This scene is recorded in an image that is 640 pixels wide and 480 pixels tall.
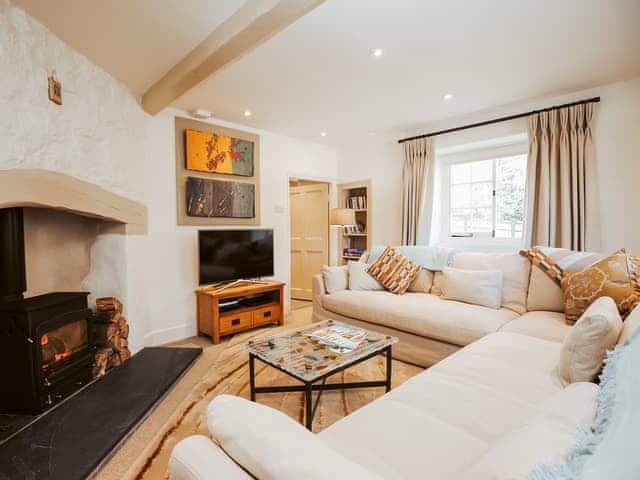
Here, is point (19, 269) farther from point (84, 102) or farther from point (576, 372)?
point (576, 372)

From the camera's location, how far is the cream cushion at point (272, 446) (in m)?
0.58

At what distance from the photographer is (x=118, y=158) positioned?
105 inches

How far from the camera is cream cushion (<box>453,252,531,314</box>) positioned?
105 inches

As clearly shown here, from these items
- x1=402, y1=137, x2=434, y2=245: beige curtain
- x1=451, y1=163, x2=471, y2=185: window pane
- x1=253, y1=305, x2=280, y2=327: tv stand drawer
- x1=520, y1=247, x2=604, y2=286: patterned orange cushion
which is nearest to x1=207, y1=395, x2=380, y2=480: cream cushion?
x1=520, y1=247, x2=604, y2=286: patterned orange cushion

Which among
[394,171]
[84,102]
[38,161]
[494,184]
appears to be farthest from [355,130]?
[38,161]

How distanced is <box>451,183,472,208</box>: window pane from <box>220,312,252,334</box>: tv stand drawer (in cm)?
299

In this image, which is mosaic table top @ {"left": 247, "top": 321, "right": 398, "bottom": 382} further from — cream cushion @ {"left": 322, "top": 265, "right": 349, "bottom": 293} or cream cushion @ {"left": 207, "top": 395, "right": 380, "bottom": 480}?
cream cushion @ {"left": 322, "top": 265, "right": 349, "bottom": 293}

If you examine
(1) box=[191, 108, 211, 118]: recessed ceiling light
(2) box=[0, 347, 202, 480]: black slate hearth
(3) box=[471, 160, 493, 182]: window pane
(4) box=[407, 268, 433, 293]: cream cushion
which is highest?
(1) box=[191, 108, 211, 118]: recessed ceiling light

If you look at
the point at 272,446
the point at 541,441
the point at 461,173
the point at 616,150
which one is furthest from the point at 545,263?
the point at 272,446

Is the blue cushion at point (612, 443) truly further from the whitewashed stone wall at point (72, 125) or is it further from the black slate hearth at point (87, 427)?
the whitewashed stone wall at point (72, 125)

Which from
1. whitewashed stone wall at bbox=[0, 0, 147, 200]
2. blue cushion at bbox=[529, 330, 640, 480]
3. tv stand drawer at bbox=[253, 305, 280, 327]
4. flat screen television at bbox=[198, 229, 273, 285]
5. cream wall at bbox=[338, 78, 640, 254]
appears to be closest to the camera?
blue cushion at bbox=[529, 330, 640, 480]

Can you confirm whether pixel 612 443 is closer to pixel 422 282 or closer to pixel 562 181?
pixel 422 282

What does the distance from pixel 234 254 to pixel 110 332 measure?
1.47 m

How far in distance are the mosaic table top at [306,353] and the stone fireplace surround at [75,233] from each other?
1.55 meters
